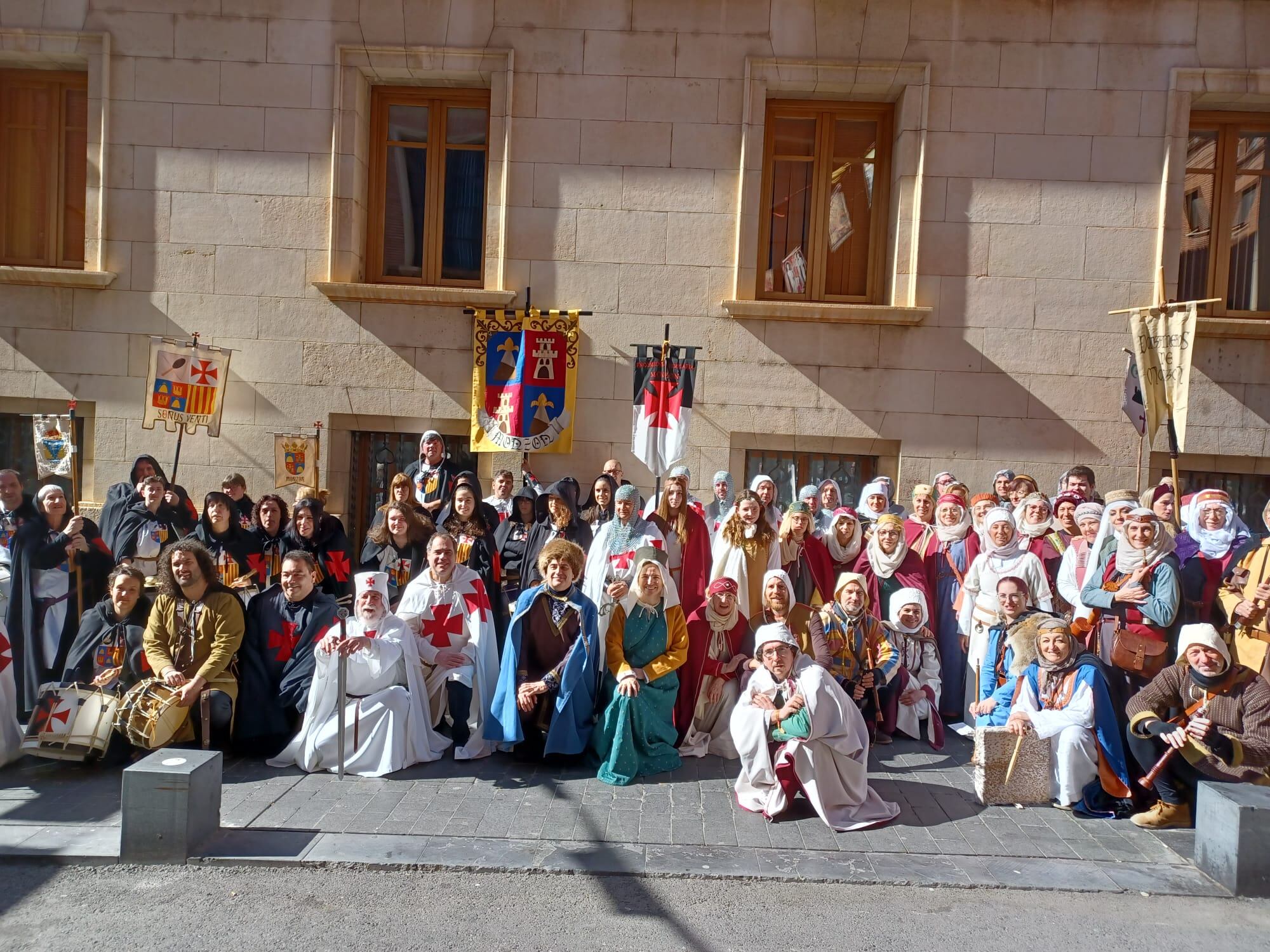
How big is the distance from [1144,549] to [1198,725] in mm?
1385

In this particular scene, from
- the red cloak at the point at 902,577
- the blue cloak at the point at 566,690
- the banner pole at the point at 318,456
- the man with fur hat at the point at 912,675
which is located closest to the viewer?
the blue cloak at the point at 566,690

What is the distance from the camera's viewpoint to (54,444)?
9117 mm

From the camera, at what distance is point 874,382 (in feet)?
33.1

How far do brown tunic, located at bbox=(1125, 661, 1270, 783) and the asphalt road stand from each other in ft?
2.93

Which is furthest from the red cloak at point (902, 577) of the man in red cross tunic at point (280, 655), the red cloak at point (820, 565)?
the man in red cross tunic at point (280, 655)

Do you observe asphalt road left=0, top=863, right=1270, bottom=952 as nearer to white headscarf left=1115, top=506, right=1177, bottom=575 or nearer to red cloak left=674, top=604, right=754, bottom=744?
red cloak left=674, top=604, right=754, bottom=744

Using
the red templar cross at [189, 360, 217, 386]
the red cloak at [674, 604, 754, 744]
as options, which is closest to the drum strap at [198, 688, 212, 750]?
the red cloak at [674, 604, 754, 744]

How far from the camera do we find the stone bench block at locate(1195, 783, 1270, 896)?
15.4 feet

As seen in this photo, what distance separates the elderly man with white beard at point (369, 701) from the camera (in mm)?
6195

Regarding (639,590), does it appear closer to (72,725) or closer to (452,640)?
(452,640)

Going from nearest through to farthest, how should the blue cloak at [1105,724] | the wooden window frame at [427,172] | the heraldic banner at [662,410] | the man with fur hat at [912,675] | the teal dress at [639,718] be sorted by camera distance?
the blue cloak at [1105,724]
the teal dress at [639,718]
the man with fur hat at [912,675]
the heraldic banner at [662,410]
the wooden window frame at [427,172]

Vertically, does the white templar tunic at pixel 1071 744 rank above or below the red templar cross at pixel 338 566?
below

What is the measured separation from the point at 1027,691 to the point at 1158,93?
6.88 m

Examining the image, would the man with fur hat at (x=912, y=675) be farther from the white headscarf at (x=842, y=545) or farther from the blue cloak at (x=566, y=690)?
the blue cloak at (x=566, y=690)
